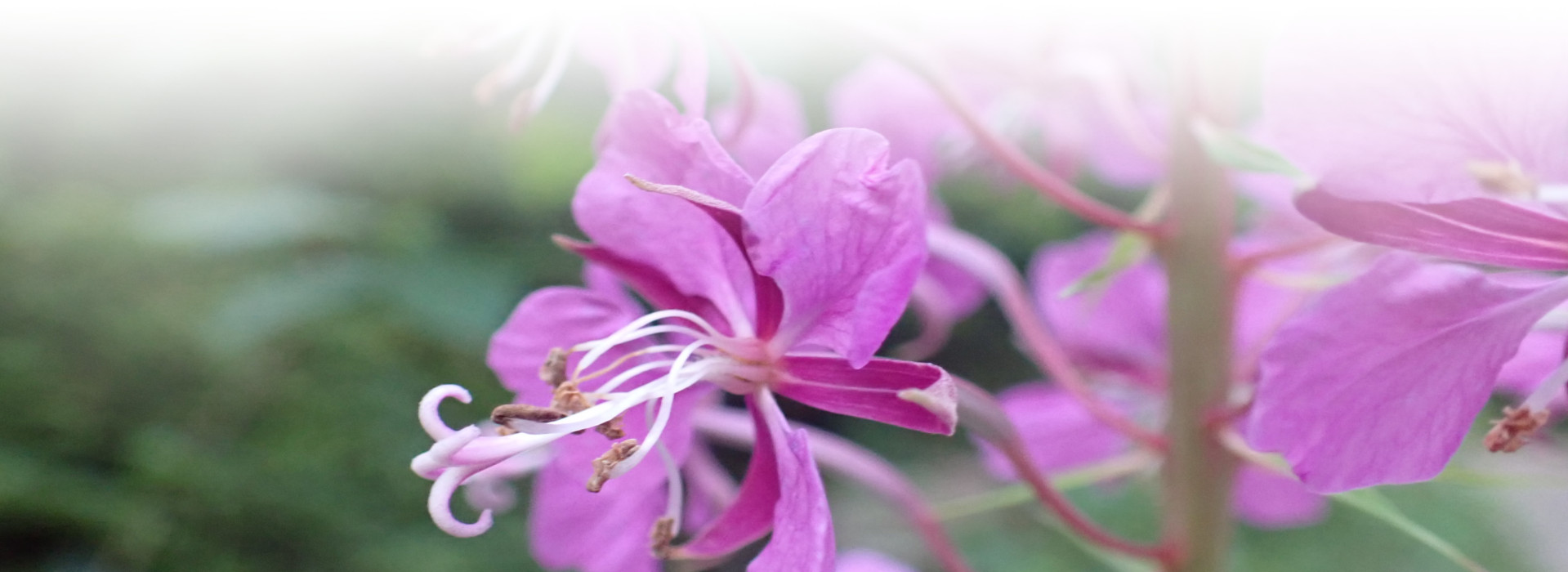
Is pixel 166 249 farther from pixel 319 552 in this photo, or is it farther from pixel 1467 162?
pixel 1467 162

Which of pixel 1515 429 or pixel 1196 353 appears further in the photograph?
pixel 1196 353

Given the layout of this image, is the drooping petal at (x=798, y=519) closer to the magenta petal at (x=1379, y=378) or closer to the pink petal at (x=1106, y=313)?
the magenta petal at (x=1379, y=378)

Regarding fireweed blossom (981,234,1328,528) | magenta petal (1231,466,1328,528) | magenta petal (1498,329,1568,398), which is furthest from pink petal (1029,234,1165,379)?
magenta petal (1498,329,1568,398)

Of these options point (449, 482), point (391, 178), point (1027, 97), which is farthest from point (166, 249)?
point (449, 482)

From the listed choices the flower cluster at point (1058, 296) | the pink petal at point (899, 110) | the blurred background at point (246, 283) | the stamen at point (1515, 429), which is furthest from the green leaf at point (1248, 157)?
the blurred background at point (246, 283)

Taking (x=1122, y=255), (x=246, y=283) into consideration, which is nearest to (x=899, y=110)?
(x=1122, y=255)

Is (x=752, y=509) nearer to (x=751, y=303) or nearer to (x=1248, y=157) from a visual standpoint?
(x=751, y=303)
